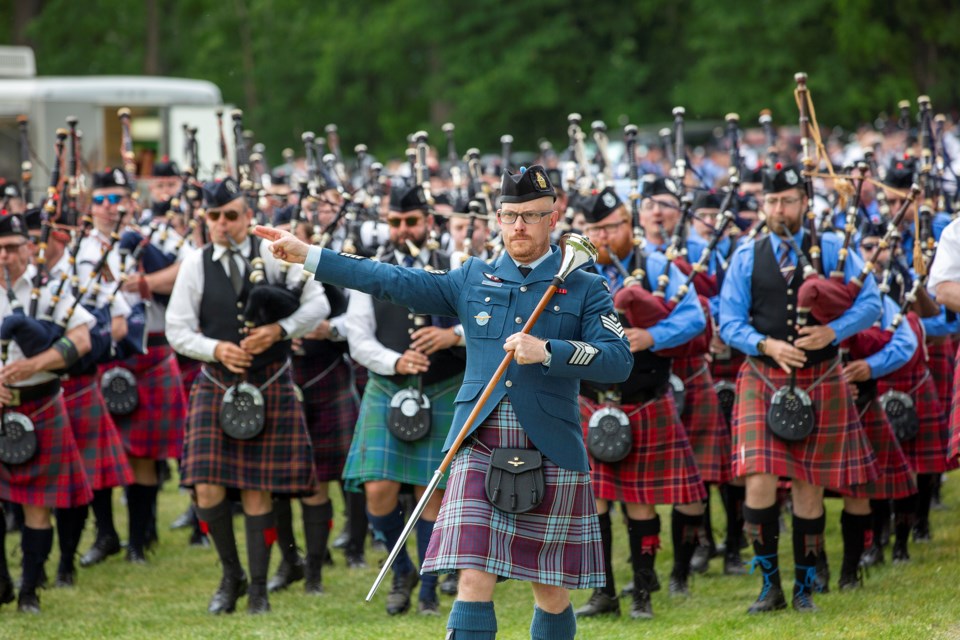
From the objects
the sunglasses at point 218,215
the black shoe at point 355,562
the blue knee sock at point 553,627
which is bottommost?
the black shoe at point 355,562

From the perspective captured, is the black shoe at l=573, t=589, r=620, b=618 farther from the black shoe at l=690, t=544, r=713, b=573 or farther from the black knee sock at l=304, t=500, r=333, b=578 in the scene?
the black knee sock at l=304, t=500, r=333, b=578

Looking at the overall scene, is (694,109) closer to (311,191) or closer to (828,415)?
(311,191)

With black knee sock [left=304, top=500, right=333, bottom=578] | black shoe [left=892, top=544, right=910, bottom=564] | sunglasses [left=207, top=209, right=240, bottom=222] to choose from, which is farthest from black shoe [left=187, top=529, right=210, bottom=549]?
black shoe [left=892, top=544, right=910, bottom=564]

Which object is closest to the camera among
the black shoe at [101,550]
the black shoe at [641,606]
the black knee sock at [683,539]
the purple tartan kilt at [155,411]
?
the black shoe at [641,606]

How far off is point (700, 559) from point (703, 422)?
2.30 ft

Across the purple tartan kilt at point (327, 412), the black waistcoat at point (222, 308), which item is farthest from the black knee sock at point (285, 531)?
the black waistcoat at point (222, 308)

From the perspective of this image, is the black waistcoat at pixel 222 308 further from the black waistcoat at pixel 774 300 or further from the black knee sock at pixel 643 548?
the black waistcoat at pixel 774 300

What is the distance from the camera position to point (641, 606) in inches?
214

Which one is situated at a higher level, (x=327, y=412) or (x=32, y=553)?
(x=327, y=412)

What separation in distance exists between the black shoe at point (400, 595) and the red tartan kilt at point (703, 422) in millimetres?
1301

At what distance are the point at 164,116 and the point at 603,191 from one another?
10599 mm

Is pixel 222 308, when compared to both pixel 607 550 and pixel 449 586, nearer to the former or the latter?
pixel 449 586

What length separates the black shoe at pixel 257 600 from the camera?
568cm

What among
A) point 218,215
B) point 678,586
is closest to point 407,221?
point 218,215
